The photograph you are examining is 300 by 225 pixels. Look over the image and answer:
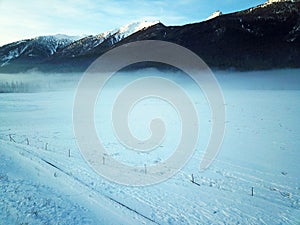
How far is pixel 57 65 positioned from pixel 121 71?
67.4m

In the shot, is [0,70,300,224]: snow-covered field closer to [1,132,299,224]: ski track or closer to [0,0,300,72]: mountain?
[1,132,299,224]: ski track

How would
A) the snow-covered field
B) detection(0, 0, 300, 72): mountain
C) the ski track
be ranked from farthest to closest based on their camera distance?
detection(0, 0, 300, 72): mountain < the ski track < the snow-covered field

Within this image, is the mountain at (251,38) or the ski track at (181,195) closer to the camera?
the ski track at (181,195)

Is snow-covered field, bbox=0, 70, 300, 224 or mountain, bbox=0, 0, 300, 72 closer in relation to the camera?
snow-covered field, bbox=0, 70, 300, 224

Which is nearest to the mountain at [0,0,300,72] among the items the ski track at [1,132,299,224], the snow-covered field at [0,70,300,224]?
the snow-covered field at [0,70,300,224]

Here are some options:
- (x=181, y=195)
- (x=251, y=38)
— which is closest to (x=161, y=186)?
(x=181, y=195)

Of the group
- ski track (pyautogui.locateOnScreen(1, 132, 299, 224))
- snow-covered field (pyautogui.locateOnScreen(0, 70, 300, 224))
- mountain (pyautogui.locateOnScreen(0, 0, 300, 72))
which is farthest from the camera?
mountain (pyautogui.locateOnScreen(0, 0, 300, 72))

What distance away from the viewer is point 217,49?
9519 cm

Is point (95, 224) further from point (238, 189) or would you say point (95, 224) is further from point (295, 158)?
point (295, 158)

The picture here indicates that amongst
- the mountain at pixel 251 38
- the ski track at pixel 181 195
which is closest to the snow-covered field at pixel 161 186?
the ski track at pixel 181 195

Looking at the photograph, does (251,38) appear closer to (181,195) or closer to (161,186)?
(161,186)

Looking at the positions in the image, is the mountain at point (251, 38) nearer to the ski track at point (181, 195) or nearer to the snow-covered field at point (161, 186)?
the snow-covered field at point (161, 186)

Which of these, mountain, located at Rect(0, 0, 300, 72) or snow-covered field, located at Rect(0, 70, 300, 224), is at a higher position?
mountain, located at Rect(0, 0, 300, 72)

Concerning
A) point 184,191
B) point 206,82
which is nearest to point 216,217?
point 184,191
